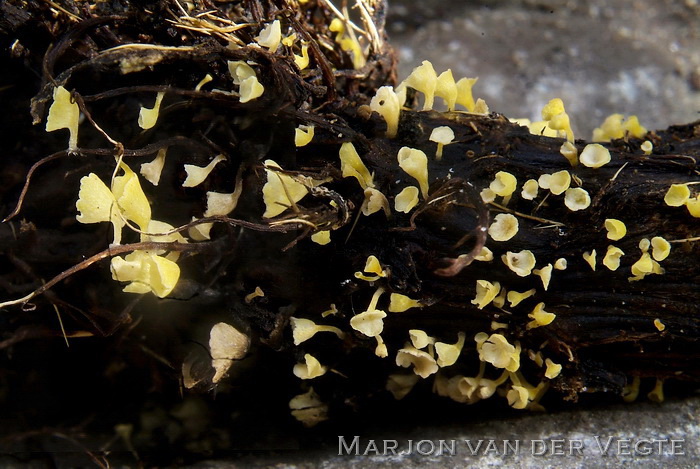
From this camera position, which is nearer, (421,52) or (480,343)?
(480,343)

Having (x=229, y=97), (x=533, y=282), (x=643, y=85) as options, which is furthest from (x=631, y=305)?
(x=643, y=85)

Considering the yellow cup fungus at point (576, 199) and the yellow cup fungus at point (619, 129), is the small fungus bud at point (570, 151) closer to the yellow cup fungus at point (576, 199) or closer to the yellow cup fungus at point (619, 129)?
the yellow cup fungus at point (576, 199)

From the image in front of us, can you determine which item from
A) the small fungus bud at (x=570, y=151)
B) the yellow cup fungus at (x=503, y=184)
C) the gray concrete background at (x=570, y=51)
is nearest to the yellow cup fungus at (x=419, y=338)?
the yellow cup fungus at (x=503, y=184)

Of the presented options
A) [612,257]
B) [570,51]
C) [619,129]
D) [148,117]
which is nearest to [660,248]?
[612,257]

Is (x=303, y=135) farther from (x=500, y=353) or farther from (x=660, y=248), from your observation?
(x=660, y=248)

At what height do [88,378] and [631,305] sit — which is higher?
[631,305]

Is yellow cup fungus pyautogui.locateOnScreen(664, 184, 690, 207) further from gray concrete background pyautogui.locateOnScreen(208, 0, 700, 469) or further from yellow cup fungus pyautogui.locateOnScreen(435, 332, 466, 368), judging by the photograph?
gray concrete background pyautogui.locateOnScreen(208, 0, 700, 469)

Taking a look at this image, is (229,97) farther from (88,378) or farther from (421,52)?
(421,52)
